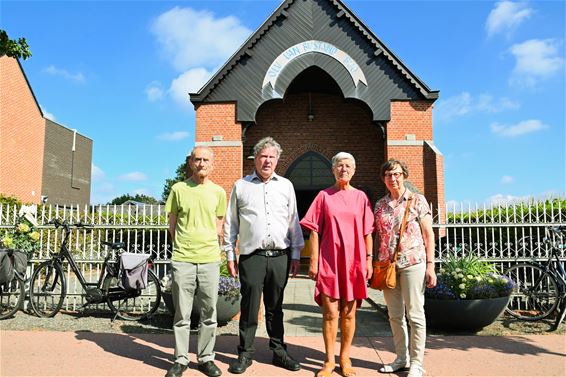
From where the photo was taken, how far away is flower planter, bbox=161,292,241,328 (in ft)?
18.5

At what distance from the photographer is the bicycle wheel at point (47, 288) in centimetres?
634

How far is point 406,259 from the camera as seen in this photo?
3.77 meters

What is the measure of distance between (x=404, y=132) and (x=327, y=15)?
13.1 feet

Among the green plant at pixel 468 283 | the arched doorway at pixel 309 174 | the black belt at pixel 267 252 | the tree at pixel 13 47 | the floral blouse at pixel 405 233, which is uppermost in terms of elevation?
the tree at pixel 13 47

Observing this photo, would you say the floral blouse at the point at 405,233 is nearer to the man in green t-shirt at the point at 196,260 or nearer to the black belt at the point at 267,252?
the black belt at the point at 267,252

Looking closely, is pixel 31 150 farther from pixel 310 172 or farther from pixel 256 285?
pixel 256 285

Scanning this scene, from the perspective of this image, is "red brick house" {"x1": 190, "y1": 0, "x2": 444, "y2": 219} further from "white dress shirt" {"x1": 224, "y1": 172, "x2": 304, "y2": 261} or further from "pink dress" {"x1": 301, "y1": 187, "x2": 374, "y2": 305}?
"pink dress" {"x1": 301, "y1": 187, "x2": 374, "y2": 305}

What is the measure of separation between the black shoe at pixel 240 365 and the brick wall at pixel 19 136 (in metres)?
22.1

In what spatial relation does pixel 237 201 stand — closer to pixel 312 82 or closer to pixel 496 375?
pixel 496 375

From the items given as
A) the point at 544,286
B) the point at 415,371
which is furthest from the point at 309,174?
the point at 415,371

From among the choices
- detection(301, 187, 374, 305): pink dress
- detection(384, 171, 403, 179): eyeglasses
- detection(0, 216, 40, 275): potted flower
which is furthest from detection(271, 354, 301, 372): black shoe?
detection(0, 216, 40, 275): potted flower

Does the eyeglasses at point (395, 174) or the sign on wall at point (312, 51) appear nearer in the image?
the eyeglasses at point (395, 174)

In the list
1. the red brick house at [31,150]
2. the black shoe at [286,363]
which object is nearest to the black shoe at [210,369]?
the black shoe at [286,363]

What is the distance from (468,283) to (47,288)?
21.4 feet
